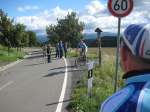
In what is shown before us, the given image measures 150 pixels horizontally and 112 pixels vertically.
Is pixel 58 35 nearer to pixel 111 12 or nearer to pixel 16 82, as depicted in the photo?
pixel 16 82

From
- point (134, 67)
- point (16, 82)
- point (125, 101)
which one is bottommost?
point (16, 82)

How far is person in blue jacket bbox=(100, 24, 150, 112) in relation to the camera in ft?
6.75

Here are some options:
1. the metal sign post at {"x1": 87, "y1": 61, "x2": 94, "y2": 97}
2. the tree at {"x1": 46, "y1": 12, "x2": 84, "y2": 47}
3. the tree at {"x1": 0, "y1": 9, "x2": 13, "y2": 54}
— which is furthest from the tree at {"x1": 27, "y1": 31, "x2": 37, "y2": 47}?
the metal sign post at {"x1": 87, "y1": 61, "x2": 94, "y2": 97}

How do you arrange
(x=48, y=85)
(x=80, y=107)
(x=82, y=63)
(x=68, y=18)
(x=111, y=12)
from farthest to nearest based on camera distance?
1. (x=68, y=18)
2. (x=82, y=63)
3. (x=48, y=85)
4. (x=80, y=107)
5. (x=111, y=12)

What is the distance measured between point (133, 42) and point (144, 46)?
0.26ft

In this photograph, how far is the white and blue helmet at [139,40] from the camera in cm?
221

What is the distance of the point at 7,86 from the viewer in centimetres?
2005

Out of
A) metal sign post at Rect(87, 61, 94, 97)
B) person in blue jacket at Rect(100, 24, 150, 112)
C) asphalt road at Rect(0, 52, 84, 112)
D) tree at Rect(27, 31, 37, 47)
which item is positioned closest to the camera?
person in blue jacket at Rect(100, 24, 150, 112)

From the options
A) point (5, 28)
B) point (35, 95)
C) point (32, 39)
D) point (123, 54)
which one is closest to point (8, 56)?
point (5, 28)

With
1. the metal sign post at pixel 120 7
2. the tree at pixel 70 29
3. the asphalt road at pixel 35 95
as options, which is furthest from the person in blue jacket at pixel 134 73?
the tree at pixel 70 29

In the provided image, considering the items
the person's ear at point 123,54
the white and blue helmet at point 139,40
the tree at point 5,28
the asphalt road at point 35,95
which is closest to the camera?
the white and blue helmet at point 139,40

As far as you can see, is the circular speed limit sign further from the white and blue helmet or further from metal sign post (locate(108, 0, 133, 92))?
the white and blue helmet

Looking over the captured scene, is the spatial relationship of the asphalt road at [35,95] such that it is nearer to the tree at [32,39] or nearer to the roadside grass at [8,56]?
the roadside grass at [8,56]

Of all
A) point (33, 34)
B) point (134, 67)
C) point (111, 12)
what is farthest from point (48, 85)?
point (33, 34)
